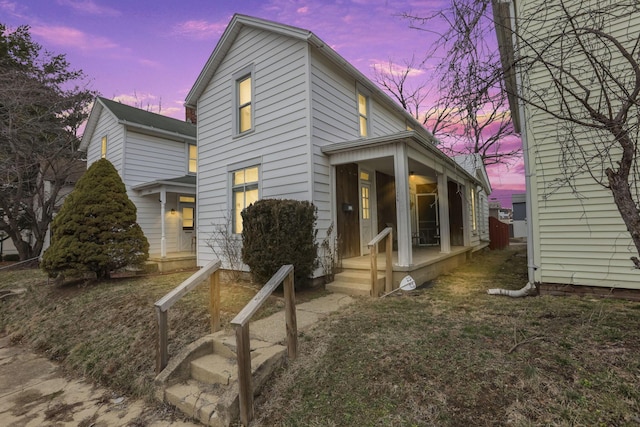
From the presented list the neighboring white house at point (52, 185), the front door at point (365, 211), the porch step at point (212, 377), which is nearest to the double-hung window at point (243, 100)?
the front door at point (365, 211)

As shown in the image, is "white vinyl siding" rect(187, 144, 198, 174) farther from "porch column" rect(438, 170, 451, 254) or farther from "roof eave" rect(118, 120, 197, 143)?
"porch column" rect(438, 170, 451, 254)

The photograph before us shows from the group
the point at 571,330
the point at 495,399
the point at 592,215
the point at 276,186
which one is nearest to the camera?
the point at 495,399

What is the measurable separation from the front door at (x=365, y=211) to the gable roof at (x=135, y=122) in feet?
28.5

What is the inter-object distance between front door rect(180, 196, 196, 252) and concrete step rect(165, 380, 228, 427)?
10049 mm

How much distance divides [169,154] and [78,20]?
17.5 ft

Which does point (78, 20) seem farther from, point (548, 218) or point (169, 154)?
point (548, 218)

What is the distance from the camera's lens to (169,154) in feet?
43.0

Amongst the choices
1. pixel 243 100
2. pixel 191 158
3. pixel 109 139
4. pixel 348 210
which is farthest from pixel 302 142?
pixel 109 139

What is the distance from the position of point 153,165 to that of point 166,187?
2442mm

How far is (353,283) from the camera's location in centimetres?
622

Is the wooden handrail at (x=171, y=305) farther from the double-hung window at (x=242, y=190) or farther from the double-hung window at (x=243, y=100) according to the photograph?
the double-hung window at (x=243, y=100)

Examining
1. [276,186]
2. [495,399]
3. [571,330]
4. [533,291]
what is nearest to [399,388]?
[495,399]

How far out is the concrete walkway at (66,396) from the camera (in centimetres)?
306

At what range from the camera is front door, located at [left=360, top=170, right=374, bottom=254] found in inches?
326
